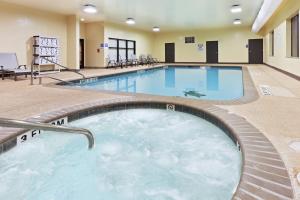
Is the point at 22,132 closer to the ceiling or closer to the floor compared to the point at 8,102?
closer to the floor

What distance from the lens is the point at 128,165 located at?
2781 mm

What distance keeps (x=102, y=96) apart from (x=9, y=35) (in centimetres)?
646

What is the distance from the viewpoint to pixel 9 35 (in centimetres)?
922

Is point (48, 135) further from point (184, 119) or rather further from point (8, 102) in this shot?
point (184, 119)

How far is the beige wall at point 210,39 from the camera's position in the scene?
1786 cm

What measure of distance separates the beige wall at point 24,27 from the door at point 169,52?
34.3ft

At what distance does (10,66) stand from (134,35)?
9989mm

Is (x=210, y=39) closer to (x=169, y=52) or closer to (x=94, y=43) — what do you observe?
(x=169, y=52)

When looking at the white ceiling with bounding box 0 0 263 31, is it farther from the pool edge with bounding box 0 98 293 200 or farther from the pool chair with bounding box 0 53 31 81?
the pool edge with bounding box 0 98 293 200

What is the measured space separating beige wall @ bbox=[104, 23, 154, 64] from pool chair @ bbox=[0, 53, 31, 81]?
231 inches

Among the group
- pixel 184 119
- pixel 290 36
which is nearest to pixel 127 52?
pixel 290 36

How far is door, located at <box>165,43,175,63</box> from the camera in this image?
20406mm

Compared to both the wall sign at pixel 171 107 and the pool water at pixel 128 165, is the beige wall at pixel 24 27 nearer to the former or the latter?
the pool water at pixel 128 165

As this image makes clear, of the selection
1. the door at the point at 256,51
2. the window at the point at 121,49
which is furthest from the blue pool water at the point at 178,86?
the door at the point at 256,51
